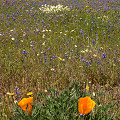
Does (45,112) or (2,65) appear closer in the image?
(45,112)

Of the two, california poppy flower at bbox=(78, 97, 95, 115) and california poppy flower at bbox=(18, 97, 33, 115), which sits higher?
california poppy flower at bbox=(78, 97, 95, 115)

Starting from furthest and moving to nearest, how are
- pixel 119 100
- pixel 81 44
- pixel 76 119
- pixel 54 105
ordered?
pixel 81 44
pixel 119 100
pixel 54 105
pixel 76 119

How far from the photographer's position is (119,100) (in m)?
2.20

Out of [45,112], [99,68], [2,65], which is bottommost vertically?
[2,65]

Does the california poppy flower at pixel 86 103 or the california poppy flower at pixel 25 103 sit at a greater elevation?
the california poppy flower at pixel 86 103

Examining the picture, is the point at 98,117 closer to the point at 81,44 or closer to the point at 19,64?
the point at 19,64

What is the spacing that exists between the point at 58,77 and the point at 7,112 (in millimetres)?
1140

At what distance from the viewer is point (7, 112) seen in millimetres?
2033

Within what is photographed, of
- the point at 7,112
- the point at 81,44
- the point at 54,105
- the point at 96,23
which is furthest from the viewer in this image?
the point at 96,23

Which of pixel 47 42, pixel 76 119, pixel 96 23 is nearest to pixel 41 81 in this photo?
pixel 76 119

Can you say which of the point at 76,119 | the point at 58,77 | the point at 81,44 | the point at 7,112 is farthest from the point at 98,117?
the point at 81,44

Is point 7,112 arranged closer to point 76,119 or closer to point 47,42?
point 76,119

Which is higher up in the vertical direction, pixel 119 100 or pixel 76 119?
pixel 76 119

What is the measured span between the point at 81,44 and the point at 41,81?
6.73 ft
